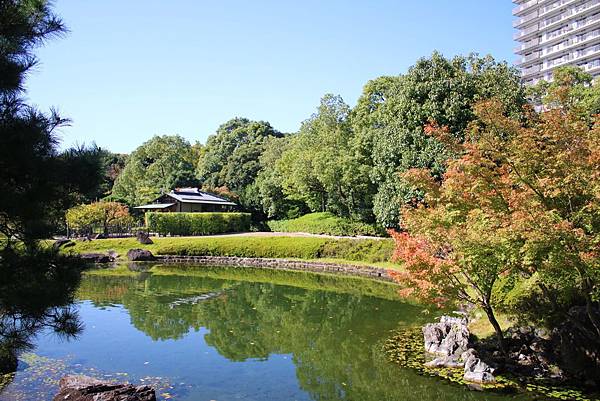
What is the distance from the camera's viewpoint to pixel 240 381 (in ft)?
34.5

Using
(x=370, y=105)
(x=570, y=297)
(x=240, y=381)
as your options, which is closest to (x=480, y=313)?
(x=570, y=297)

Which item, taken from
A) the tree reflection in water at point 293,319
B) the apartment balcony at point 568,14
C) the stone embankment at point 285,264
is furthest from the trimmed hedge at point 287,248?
the apartment balcony at point 568,14

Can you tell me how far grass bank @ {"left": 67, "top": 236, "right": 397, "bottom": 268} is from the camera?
93.9 ft

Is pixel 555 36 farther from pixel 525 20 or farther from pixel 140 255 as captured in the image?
pixel 140 255

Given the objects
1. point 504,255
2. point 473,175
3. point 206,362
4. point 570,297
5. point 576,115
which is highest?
point 576,115

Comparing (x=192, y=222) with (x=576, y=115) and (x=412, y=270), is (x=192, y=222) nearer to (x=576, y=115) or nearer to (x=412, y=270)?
(x=412, y=270)

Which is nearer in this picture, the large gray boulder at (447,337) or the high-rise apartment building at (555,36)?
the large gray boulder at (447,337)

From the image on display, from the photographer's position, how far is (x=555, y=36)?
65.4 metres

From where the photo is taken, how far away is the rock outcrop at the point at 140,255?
3288cm

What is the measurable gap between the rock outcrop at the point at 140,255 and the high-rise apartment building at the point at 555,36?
51273mm

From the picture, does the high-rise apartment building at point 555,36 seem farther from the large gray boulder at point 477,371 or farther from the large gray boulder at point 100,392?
the large gray boulder at point 100,392

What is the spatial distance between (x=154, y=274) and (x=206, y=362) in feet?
56.0

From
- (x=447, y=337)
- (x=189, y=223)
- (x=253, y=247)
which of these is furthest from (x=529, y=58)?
(x=447, y=337)

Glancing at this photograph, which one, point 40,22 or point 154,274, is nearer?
point 40,22
